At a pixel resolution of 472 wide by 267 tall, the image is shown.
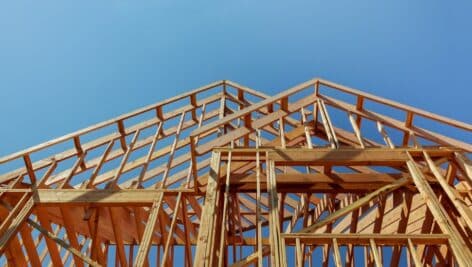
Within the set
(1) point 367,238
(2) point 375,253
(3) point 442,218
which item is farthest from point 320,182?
(2) point 375,253

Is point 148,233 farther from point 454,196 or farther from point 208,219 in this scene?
point 454,196

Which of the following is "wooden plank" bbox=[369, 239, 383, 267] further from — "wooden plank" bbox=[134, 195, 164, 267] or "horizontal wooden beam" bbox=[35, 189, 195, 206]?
"horizontal wooden beam" bbox=[35, 189, 195, 206]

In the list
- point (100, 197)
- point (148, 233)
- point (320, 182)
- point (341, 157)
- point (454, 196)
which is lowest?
point (148, 233)

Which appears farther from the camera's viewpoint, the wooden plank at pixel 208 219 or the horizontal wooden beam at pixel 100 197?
the horizontal wooden beam at pixel 100 197

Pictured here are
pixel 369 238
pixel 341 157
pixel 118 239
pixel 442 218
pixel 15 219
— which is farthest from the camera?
pixel 118 239

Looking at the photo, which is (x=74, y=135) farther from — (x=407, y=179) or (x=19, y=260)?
(x=407, y=179)

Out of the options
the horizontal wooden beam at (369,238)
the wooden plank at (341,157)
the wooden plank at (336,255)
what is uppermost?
the wooden plank at (341,157)

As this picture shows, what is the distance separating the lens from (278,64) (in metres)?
43.4

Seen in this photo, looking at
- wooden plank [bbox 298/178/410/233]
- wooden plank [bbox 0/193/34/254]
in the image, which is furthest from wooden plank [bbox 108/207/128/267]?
wooden plank [bbox 298/178/410/233]

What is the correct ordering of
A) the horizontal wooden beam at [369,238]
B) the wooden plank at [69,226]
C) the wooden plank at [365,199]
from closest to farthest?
the horizontal wooden beam at [369,238], the wooden plank at [365,199], the wooden plank at [69,226]

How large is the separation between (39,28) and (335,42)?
2885cm

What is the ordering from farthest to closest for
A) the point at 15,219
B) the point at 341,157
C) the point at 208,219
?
the point at 341,157 → the point at 15,219 → the point at 208,219

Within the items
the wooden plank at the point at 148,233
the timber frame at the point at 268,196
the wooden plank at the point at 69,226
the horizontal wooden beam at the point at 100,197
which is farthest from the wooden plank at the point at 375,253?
the wooden plank at the point at 69,226

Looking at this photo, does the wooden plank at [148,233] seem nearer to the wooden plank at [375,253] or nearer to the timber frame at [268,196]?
the timber frame at [268,196]
